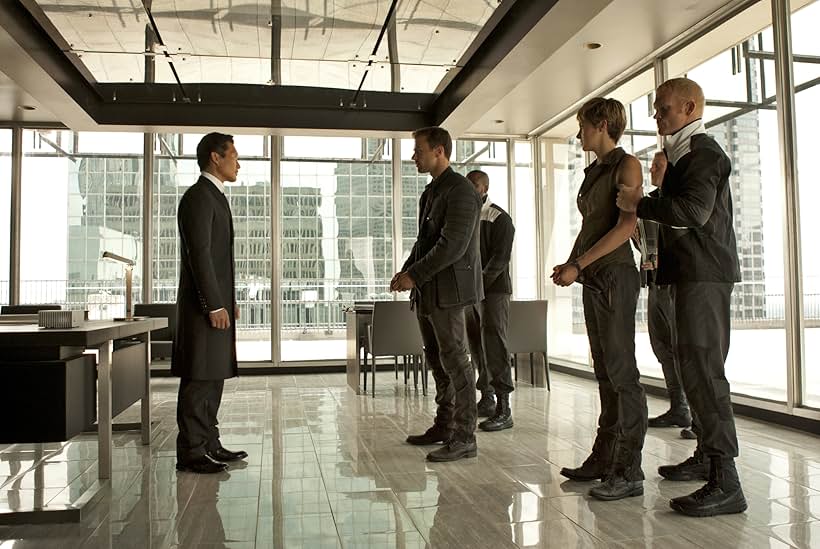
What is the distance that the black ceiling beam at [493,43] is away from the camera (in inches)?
195

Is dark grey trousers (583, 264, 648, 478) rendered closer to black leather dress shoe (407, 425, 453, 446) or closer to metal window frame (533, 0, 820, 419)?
black leather dress shoe (407, 425, 453, 446)

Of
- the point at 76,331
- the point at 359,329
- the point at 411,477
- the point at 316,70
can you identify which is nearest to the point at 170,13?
the point at 316,70

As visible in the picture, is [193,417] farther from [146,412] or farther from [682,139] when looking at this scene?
[682,139]

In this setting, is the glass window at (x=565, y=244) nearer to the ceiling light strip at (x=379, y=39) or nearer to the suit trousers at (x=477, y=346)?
the ceiling light strip at (x=379, y=39)

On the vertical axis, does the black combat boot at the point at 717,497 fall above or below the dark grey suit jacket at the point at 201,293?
→ below

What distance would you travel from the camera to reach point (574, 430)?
166 inches

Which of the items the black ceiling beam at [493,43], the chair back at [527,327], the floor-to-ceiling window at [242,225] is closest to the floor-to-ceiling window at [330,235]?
the floor-to-ceiling window at [242,225]

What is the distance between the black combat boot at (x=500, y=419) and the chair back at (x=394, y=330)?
1.69 meters

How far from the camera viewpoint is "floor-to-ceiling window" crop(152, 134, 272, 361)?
27.1ft

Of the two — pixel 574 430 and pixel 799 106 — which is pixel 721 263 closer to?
pixel 574 430

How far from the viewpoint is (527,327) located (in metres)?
6.04

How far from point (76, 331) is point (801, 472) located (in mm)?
3209

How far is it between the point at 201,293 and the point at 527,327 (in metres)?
3.54

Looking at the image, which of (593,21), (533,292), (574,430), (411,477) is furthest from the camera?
(533,292)
